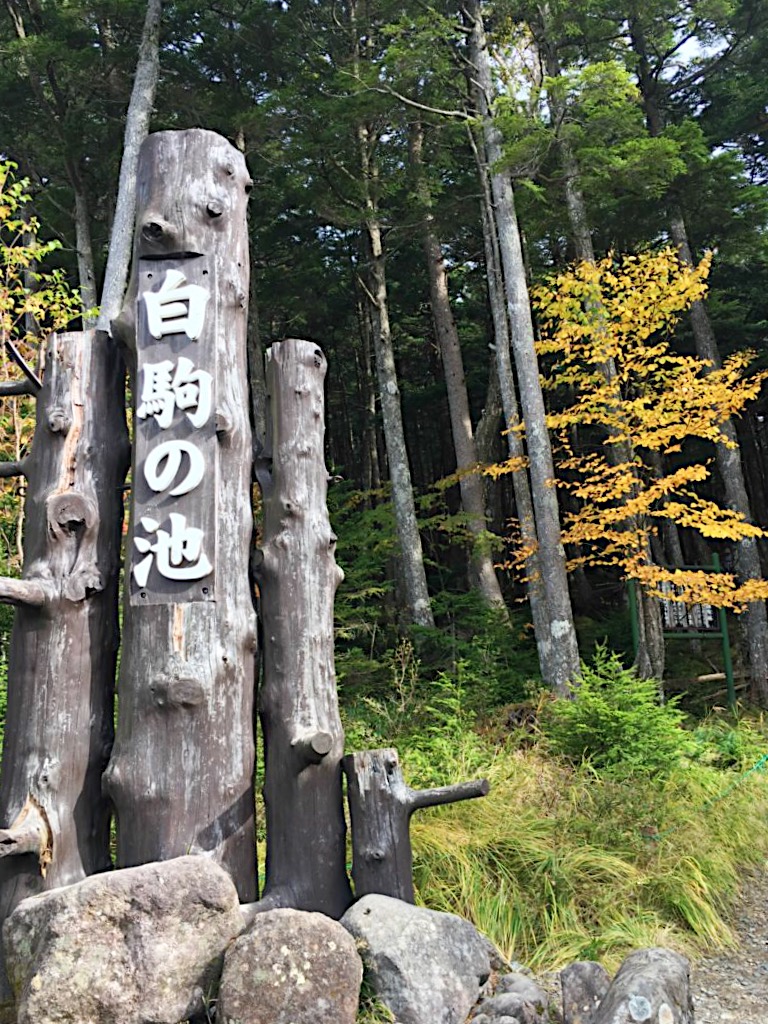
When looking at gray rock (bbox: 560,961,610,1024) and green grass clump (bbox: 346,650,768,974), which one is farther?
green grass clump (bbox: 346,650,768,974)

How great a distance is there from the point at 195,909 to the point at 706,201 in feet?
40.7

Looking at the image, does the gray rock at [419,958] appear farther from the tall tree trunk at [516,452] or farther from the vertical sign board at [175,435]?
the tall tree trunk at [516,452]

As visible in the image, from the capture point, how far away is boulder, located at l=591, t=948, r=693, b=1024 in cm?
311

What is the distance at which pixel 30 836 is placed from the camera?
3.82 m

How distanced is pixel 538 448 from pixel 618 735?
4033 mm

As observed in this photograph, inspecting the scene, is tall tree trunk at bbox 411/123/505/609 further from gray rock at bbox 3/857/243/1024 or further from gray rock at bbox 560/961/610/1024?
gray rock at bbox 3/857/243/1024

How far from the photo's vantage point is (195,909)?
128 inches

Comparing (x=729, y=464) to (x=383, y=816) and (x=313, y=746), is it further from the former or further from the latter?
(x=313, y=746)

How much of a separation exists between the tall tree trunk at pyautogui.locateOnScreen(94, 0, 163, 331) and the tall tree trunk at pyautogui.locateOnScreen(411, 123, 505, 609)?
13.4 feet

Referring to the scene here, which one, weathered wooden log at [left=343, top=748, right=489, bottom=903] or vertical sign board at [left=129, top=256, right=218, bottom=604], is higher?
vertical sign board at [left=129, top=256, right=218, bottom=604]

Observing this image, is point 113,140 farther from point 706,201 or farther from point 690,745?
point 690,745

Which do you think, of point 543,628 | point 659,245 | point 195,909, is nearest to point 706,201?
point 659,245

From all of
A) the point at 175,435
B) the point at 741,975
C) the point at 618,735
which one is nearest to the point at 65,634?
the point at 175,435

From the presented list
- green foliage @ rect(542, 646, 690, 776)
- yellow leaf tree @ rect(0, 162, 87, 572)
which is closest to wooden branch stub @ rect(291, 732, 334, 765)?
green foliage @ rect(542, 646, 690, 776)
